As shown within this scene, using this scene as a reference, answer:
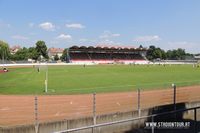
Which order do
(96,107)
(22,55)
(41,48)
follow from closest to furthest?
(96,107) < (41,48) < (22,55)

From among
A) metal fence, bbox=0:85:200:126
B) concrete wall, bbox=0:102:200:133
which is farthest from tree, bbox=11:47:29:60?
concrete wall, bbox=0:102:200:133

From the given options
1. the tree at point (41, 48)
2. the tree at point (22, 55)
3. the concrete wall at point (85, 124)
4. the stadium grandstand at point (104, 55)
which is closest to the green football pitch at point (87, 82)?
the concrete wall at point (85, 124)

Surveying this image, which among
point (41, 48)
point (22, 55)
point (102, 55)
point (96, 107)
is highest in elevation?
point (41, 48)

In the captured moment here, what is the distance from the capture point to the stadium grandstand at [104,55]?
5338 inches

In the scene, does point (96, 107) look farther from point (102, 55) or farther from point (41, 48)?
point (41, 48)

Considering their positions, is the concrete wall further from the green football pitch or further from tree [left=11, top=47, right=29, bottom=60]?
tree [left=11, top=47, right=29, bottom=60]

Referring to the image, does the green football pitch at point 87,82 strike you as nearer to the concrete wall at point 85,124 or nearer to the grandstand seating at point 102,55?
the concrete wall at point 85,124

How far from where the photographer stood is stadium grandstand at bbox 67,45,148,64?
135575 millimetres

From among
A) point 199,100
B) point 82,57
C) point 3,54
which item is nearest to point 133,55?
point 82,57

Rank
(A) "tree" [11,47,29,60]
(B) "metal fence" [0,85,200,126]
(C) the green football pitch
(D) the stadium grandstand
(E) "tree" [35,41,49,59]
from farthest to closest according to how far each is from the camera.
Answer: (A) "tree" [11,47,29,60], (E) "tree" [35,41,49,59], (D) the stadium grandstand, (C) the green football pitch, (B) "metal fence" [0,85,200,126]

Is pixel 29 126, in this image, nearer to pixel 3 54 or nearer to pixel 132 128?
pixel 132 128

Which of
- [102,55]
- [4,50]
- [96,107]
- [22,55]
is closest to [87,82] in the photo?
[96,107]

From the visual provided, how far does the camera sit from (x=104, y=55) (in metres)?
143

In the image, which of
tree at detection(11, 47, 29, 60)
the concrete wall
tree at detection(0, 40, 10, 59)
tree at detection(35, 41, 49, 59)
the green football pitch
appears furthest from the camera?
tree at detection(11, 47, 29, 60)
